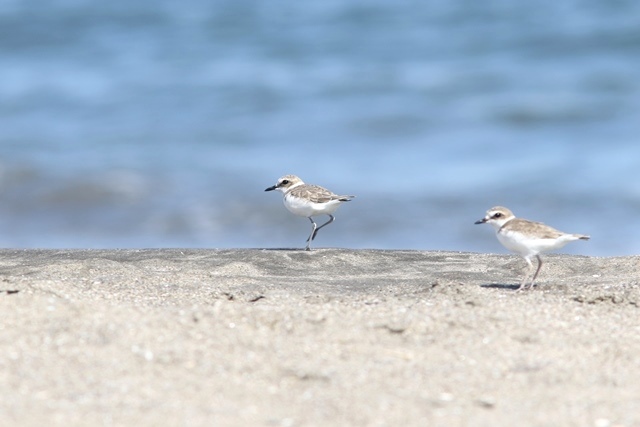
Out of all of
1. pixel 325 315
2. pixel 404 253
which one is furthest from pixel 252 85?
pixel 325 315

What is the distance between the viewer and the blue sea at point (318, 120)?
1238 centimetres

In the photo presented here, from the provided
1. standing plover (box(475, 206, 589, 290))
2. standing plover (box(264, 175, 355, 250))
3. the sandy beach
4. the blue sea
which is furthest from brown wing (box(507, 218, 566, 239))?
the blue sea

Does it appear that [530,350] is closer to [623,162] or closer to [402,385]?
[402,385]

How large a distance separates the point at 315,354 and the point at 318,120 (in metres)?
12.0

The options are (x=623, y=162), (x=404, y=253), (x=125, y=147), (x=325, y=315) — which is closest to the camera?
(x=325, y=315)

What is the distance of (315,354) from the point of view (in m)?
4.77

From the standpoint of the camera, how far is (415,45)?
21406mm

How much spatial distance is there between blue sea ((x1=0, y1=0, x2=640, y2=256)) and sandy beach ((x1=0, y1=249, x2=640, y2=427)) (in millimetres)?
5429

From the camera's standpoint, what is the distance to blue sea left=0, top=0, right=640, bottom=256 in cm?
1238

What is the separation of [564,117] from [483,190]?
384 centimetres

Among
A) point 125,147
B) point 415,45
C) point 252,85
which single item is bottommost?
point 125,147

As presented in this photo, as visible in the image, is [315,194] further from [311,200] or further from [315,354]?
[315,354]

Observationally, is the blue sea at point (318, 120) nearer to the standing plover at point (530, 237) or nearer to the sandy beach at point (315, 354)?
the standing plover at point (530, 237)

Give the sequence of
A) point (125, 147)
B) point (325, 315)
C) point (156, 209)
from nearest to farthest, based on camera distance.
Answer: point (325, 315)
point (156, 209)
point (125, 147)
